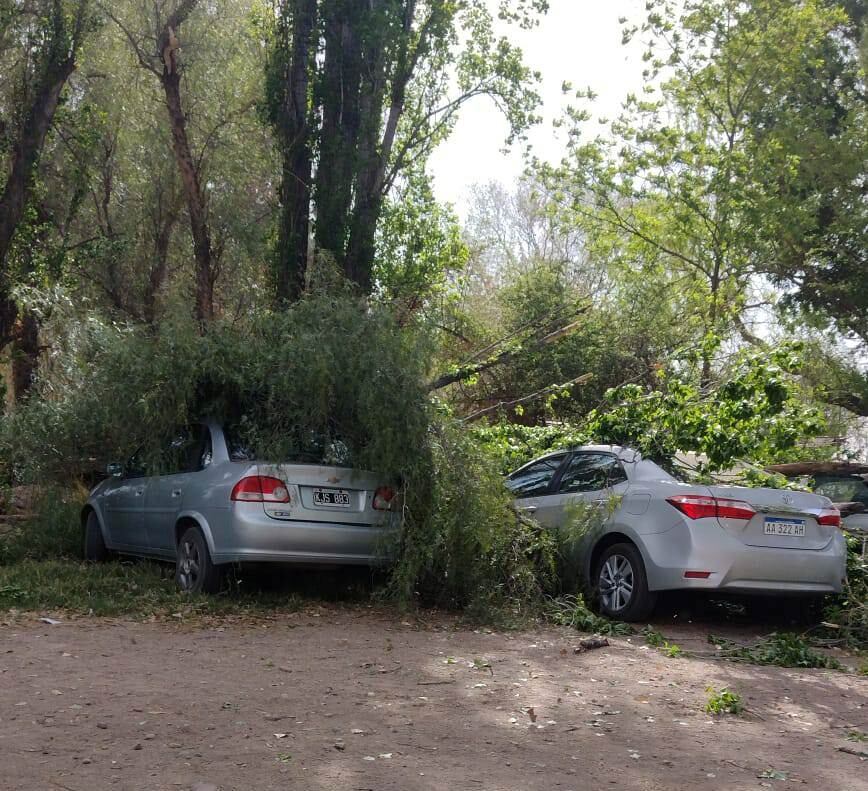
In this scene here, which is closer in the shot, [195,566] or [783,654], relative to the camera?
[783,654]

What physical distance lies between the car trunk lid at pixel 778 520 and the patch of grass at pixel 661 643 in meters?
1.06

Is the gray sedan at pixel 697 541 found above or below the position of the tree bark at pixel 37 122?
below

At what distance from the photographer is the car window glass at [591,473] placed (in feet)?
31.9

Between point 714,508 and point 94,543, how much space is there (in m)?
6.51

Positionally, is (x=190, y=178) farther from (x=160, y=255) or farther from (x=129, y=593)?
(x=129, y=593)

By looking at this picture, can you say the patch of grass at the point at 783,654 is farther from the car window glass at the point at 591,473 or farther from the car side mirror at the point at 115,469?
the car side mirror at the point at 115,469

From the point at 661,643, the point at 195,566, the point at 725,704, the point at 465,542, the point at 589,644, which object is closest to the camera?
the point at 725,704

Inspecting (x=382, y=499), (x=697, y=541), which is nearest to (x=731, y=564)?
(x=697, y=541)

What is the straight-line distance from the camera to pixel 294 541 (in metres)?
8.80

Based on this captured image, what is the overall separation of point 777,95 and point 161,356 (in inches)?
802

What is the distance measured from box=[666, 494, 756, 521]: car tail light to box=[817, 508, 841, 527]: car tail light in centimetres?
75

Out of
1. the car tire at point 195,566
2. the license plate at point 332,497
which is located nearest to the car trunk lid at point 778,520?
the license plate at point 332,497

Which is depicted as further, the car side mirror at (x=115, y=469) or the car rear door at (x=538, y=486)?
the car side mirror at (x=115, y=469)

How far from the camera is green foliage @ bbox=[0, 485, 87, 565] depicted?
1140cm
